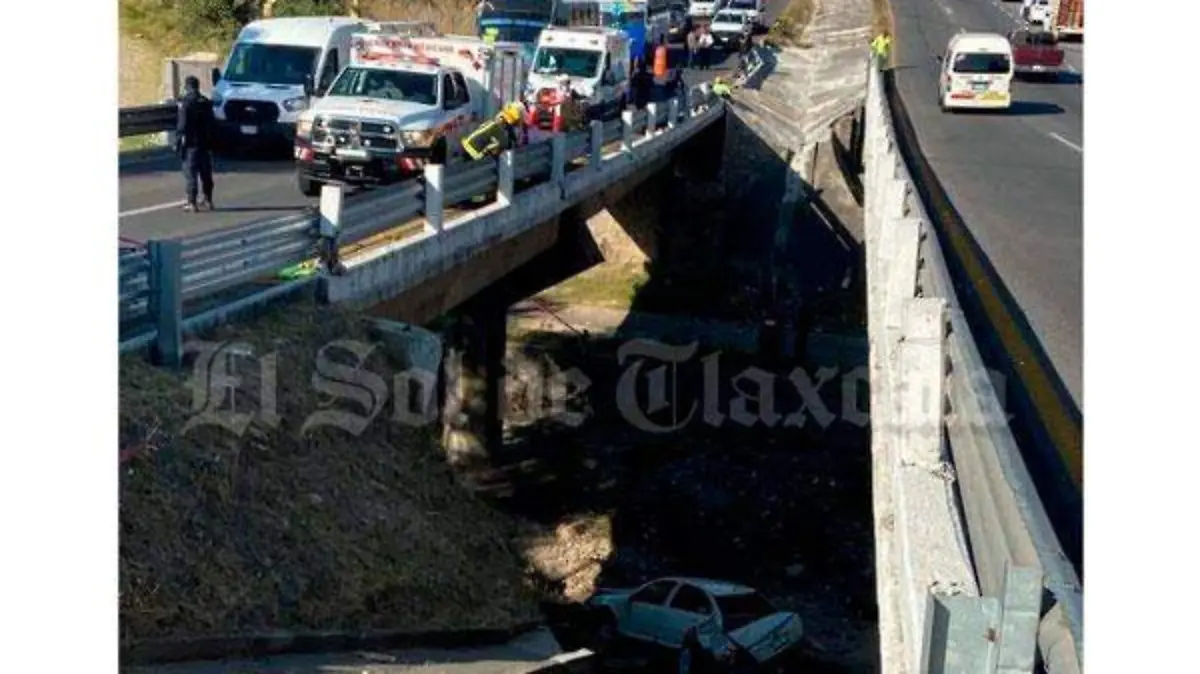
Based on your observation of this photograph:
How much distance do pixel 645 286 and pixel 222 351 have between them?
32409 millimetres

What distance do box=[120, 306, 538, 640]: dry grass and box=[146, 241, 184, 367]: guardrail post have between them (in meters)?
0.22

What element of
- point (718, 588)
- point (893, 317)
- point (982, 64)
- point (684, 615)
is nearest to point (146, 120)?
point (718, 588)

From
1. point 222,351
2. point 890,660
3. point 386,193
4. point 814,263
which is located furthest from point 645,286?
point 890,660

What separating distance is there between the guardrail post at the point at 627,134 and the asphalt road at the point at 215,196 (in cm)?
590

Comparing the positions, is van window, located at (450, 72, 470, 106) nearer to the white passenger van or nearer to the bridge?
the bridge

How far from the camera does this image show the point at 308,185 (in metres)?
21.3

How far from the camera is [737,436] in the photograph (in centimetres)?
3269

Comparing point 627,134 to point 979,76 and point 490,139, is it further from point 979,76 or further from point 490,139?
point 979,76

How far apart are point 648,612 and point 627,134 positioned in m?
11.3

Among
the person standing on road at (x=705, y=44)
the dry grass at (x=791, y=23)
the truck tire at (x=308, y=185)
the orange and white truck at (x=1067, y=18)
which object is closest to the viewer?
the truck tire at (x=308, y=185)

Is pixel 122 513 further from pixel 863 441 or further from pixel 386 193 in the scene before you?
pixel 863 441

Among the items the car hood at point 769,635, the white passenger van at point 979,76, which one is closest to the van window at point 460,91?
the car hood at point 769,635

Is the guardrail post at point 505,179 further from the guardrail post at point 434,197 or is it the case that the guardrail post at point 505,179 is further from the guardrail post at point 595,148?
the guardrail post at point 595,148

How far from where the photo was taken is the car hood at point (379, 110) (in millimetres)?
20453
